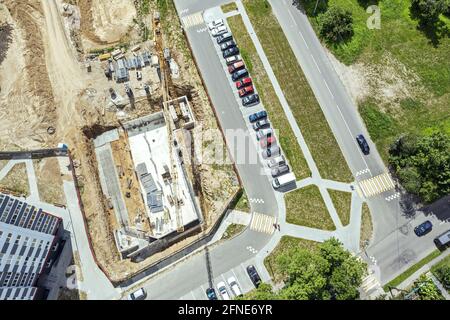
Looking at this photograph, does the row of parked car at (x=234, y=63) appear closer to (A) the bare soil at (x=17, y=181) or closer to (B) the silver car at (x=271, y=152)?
(B) the silver car at (x=271, y=152)

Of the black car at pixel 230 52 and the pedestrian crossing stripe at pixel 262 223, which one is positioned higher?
the black car at pixel 230 52

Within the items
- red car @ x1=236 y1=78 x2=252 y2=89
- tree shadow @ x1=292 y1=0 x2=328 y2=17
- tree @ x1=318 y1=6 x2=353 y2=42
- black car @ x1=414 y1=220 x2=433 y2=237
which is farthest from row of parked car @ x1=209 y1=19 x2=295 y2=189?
black car @ x1=414 y1=220 x2=433 y2=237

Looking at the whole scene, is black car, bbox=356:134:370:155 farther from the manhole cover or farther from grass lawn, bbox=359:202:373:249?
the manhole cover

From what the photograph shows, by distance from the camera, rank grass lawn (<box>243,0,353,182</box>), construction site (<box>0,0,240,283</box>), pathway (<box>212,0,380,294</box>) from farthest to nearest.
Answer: grass lawn (<box>243,0,353,182</box>) < construction site (<box>0,0,240,283</box>) < pathway (<box>212,0,380,294</box>)

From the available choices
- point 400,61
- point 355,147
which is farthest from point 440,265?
point 400,61

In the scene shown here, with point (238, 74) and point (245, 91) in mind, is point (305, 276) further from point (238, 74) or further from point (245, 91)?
point (238, 74)

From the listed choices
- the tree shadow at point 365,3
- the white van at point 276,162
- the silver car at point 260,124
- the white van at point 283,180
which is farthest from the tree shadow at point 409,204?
the tree shadow at point 365,3
